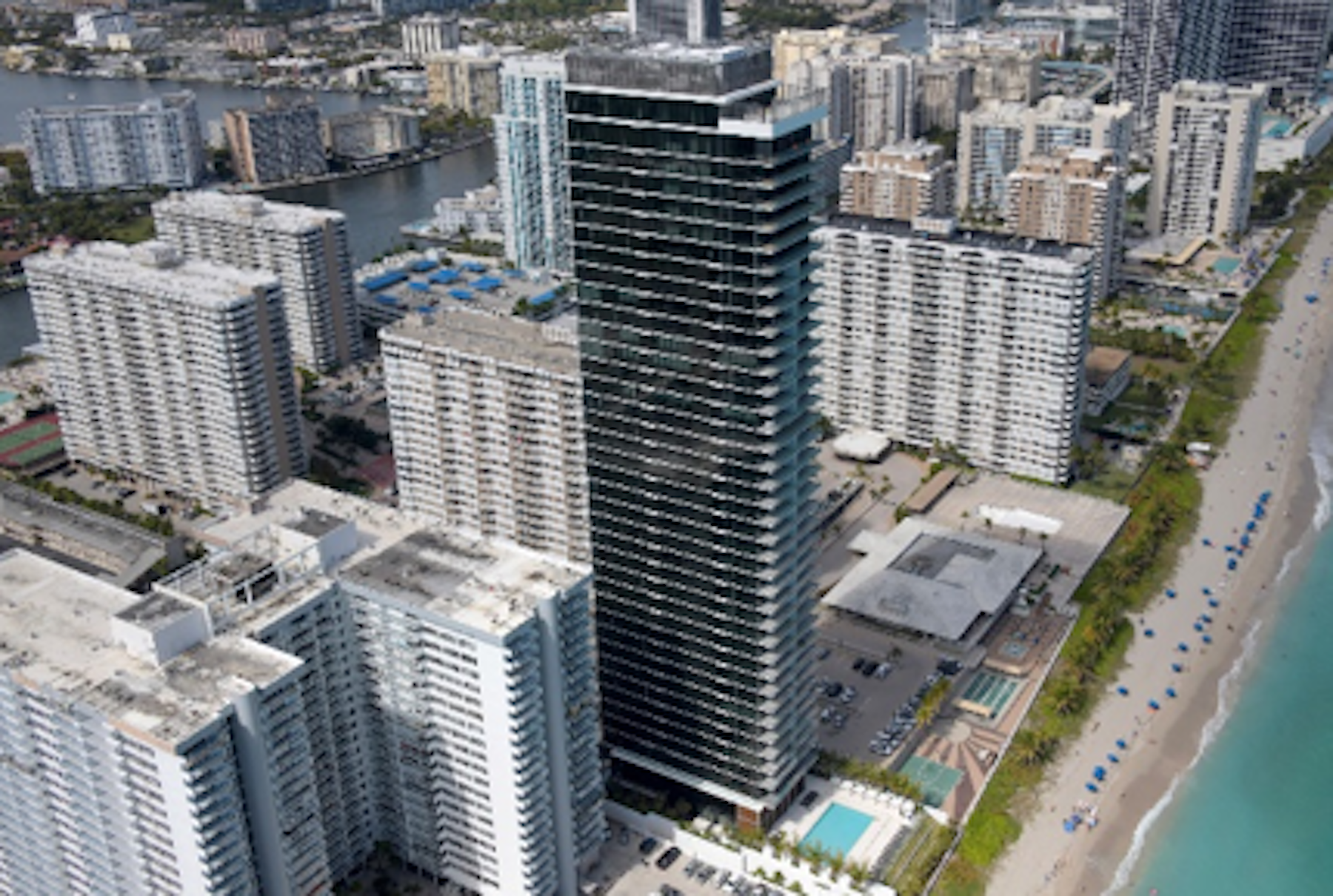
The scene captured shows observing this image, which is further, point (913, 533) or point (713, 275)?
point (913, 533)

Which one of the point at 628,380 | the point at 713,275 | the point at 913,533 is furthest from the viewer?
the point at 913,533

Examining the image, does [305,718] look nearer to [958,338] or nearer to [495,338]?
[495,338]

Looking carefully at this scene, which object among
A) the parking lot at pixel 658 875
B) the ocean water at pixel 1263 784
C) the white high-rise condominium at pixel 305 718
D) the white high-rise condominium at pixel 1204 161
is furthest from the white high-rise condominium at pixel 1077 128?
the white high-rise condominium at pixel 305 718

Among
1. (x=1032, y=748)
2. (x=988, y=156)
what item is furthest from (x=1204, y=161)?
(x=1032, y=748)

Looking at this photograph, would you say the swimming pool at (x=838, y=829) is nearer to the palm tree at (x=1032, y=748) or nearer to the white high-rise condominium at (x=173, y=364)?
the palm tree at (x=1032, y=748)

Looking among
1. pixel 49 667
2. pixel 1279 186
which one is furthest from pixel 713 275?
pixel 1279 186

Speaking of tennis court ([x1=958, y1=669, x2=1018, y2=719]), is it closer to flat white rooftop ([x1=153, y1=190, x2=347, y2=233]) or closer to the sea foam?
the sea foam

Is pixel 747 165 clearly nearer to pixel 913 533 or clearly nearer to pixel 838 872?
Answer: pixel 838 872
